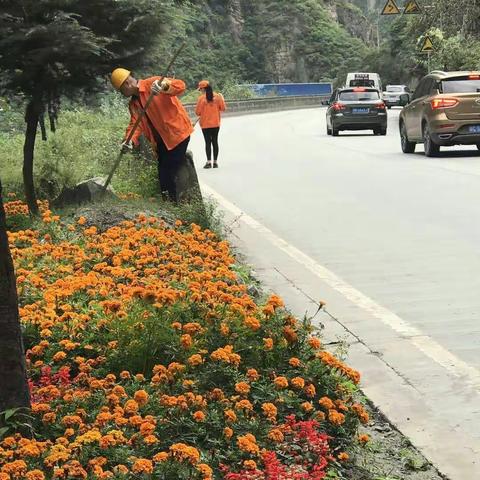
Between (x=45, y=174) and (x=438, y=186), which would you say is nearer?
(x=45, y=174)

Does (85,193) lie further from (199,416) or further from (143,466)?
(143,466)

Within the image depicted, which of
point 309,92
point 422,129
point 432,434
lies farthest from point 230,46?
point 432,434

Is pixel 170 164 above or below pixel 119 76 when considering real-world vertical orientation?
below

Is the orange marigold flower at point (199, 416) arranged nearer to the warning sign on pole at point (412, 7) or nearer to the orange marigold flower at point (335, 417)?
the orange marigold flower at point (335, 417)

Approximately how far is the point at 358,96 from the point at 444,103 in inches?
452

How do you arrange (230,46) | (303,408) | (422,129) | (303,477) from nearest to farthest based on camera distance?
(303,477)
(303,408)
(422,129)
(230,46)

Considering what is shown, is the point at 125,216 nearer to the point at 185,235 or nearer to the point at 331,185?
the point at 185,235

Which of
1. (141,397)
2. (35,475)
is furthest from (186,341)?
(35,475)

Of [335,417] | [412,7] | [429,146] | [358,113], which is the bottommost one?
[358,113]

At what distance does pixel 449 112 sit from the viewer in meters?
19.8

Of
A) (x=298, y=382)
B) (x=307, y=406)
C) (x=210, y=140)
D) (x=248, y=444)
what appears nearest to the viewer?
(x=248, y=444)

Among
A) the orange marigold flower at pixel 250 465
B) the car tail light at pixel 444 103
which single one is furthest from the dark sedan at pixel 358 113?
the orange marigold flower at pixel 250 465

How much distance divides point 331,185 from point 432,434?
10.9 metres

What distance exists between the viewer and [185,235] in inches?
321
